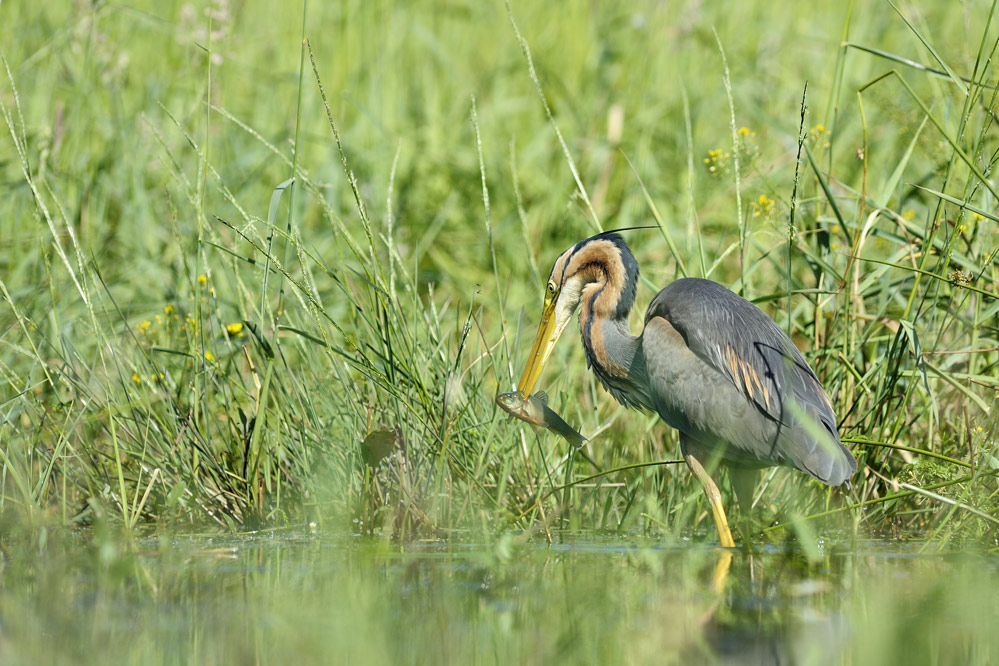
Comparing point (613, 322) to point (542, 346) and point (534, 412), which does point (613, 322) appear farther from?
point (534, 412)

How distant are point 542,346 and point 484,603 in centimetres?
186

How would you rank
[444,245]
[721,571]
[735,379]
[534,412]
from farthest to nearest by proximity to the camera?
1. [444,245]
2. [735,379]
3. [534,412]
4. [721,571]

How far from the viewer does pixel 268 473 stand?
3803 mm

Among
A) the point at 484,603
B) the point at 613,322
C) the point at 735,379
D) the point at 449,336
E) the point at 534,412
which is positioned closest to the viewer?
the point at 484,603

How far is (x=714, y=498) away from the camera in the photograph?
3740 millimetres

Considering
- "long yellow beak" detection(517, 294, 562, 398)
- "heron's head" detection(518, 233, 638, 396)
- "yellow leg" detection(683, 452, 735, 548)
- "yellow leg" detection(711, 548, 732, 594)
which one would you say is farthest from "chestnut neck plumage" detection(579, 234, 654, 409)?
"yellow leg" detection(711, 548, 732, 594)

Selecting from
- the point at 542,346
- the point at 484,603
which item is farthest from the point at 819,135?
the point at 484,603

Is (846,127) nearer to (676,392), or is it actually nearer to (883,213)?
(883,213)

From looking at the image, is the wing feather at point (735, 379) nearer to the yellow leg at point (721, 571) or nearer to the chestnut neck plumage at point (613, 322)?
the chestnut neck plumage at point (613, 322)

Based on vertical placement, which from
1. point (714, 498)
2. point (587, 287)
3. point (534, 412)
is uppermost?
point (587, 287)

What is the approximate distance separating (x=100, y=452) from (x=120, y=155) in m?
2.78

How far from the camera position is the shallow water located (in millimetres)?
2371

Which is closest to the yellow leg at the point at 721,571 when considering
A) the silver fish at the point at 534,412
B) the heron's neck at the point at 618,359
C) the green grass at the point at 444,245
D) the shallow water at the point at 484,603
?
the shallow water at the point at 484,603

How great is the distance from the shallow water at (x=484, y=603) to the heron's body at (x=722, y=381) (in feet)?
1.22
